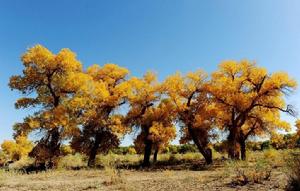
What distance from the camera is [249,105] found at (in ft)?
93.1

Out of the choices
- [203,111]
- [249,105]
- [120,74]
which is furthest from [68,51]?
[249,105]

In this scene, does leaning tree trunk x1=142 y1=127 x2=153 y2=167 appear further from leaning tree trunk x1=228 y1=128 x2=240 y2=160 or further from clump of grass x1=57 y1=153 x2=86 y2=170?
leaning tree trunk x1=228 y1=128 x2=240 y2=160

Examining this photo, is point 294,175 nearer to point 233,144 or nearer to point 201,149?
point 233,144

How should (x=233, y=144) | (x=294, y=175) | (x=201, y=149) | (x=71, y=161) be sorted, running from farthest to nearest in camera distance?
(x=71, y=161)
(x=201, y=149)
(x=233, y=144)
(x=294, y=175)

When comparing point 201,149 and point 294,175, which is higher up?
point 201,149

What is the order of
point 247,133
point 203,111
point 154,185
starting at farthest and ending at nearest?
point 247,133
point 203,111
point 154,185

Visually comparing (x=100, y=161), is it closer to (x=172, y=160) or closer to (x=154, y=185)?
(x=172, y=160)

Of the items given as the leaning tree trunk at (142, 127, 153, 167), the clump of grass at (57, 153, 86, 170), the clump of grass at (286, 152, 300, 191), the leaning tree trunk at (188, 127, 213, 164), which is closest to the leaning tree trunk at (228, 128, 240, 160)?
the leaning tree trunk at (188, 127, 213, 164)

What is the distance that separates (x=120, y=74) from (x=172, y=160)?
28.3ft

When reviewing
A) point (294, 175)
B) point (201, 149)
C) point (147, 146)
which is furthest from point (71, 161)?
point (294, 175)

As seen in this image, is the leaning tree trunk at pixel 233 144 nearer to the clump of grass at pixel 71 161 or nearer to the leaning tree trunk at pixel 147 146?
the leaning tree trunk at pixel 147 146

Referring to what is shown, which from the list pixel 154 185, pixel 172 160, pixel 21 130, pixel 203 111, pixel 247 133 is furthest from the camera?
pixel 172 160

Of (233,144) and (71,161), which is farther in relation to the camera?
(71,161)

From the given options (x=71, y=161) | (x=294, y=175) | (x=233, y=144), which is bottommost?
(x=294, y=175)
